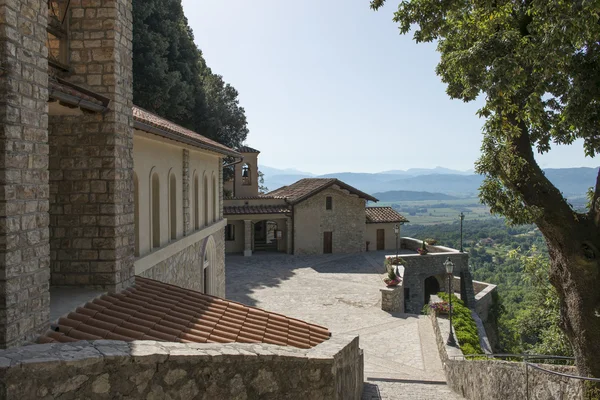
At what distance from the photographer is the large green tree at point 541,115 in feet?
24.5

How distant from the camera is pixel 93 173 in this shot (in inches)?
287

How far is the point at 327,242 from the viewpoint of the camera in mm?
34719

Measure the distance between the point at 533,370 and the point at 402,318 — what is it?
1264 centimetres

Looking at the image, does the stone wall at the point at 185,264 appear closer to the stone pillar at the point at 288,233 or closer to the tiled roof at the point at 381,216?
the stone pillar at the point at 288,233

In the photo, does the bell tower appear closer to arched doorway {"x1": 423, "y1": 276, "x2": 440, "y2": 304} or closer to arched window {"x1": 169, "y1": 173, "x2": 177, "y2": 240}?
arched doorway {"x1": 423, "y1": 276, "x2": 440, "y2": 304}

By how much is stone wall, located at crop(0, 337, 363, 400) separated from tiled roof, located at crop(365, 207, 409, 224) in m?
29.3

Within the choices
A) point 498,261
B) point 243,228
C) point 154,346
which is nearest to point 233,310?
point 154,346

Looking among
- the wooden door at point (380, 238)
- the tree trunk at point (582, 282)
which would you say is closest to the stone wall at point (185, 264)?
the tree trunk at point (582, 282)

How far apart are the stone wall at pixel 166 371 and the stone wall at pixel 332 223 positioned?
2766 cm

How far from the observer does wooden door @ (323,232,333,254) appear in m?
34.6

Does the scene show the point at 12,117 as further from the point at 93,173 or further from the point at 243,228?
the point at 243,228

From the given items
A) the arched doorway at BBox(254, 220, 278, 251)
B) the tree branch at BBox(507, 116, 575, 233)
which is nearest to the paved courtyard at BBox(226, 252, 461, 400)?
the arched doorway at BBox(254, 220, 278, 251)

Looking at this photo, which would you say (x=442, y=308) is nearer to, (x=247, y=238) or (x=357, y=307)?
(x=357, y=307)

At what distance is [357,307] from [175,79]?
15.5 metres
